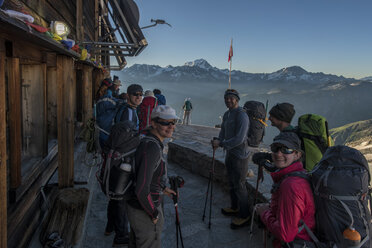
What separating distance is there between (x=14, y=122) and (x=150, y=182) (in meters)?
2.40

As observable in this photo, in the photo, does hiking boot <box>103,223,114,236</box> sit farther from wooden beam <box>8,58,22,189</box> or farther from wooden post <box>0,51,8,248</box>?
wooden post <box>0,51,8,248</box>

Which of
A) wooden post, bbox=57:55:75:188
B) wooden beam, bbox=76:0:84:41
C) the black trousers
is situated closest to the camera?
the black trousers

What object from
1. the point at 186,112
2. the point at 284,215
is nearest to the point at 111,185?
the point at 284,215

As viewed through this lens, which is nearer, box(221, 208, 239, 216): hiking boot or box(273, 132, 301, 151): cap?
box(273, 132, 301, 151): cap

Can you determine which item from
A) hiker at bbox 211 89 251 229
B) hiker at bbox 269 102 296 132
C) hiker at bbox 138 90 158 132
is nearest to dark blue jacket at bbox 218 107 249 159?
hiker at bbox 211 89 251 229

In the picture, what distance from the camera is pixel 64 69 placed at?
3521 millimetres

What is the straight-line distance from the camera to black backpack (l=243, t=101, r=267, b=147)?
3.83 metres

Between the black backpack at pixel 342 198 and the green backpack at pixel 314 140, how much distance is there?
0.79 metres

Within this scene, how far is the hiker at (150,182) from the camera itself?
2.09 meters

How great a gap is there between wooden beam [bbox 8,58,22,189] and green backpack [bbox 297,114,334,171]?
361 cm

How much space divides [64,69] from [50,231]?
222cm

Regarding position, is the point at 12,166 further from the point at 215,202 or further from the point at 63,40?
the point at 215,202

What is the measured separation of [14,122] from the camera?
3.27 meters

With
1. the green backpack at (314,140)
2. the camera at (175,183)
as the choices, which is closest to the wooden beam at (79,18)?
the camera at (175,183)
